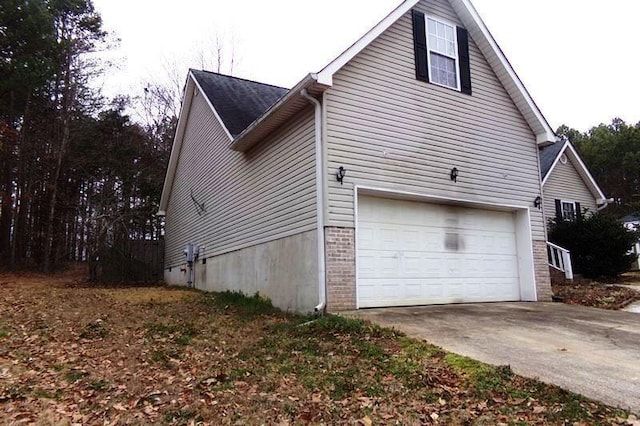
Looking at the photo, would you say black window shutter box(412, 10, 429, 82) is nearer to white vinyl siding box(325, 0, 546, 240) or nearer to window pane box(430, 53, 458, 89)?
white vinyl siding box(325, 0, 546, 240)

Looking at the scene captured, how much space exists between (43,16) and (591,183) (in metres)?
23.4

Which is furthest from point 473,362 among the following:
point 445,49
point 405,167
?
point 445,49

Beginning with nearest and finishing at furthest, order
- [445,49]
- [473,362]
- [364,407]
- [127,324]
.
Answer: [364,407] < [473,362] < [127,324] < [445,49]

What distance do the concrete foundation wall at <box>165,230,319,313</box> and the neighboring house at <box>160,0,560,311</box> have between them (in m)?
0.04

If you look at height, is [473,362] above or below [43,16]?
below

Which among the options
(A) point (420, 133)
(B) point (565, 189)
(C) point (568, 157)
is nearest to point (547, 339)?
(A) point (420, 133)

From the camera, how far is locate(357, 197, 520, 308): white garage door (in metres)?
8.34

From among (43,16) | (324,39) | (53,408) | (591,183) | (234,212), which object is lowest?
(53,408)

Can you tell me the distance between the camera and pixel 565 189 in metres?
19.0

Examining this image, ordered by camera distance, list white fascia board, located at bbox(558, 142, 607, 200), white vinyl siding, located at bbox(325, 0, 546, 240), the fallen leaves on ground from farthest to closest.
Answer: white fascia board, located at bbox(558, 142, 607, 200)
white vinyl siding, located at bbox(325, 0, 546, 240)
the fallen leaves on ground

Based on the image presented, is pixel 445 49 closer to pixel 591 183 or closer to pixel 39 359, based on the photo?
pixel 39 359

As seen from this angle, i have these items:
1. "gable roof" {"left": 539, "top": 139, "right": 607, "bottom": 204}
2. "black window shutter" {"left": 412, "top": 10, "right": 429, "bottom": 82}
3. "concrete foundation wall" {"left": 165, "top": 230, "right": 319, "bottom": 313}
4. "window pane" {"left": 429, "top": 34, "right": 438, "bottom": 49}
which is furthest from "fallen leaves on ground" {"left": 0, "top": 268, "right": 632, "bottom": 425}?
"gable roof" {"left": 539, "top": 139, "right": 607, "bottom": 204}

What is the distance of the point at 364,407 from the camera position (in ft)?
12.6

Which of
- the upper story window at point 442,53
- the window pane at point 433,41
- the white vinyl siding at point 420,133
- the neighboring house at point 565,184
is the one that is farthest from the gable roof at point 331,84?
the neighboring house at point 565,184
